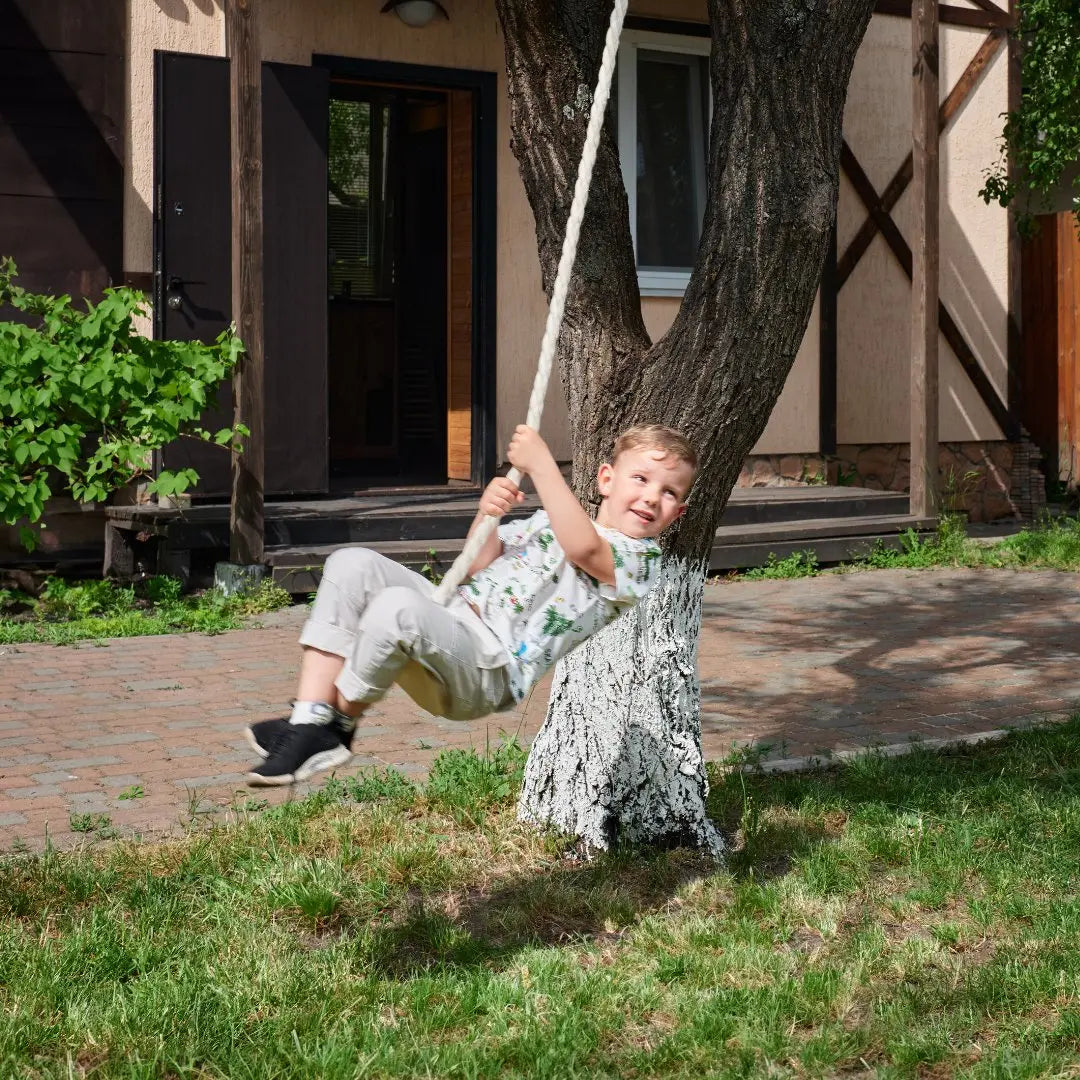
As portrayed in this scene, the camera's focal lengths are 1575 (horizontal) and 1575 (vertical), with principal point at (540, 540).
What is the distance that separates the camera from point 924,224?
1083 cm

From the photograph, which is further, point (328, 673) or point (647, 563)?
point (647, 563)

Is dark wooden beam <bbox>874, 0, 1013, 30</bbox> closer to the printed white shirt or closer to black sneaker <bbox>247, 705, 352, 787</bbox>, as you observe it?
the printed white shirt


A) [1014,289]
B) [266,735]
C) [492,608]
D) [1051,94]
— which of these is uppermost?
[1051,94]

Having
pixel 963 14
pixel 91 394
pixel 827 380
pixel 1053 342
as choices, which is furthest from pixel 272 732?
pixel 1053 342

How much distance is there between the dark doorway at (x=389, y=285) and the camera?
11180 mm

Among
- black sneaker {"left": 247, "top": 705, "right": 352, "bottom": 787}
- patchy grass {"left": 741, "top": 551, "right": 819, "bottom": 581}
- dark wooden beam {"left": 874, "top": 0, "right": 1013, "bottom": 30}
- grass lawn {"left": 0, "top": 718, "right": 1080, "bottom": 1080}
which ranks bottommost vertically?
grass lawn {"left": 0, "top": 718, "right": 1080, "bottom": 1080}

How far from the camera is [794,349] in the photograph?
460 cm

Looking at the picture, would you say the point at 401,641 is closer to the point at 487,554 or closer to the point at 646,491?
the point at 487,554

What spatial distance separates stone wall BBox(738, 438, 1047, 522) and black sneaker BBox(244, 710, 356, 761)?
31.6 feet

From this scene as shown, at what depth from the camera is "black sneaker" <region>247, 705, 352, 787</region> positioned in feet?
10.8

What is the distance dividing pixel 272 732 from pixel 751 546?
7.13 m

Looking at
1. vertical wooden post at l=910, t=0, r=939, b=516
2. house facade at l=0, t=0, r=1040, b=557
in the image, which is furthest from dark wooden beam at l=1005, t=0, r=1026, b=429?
vertical wooden post at l=910, t=0, r=939, b=516

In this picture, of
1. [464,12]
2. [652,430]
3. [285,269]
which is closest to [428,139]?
[464,12]

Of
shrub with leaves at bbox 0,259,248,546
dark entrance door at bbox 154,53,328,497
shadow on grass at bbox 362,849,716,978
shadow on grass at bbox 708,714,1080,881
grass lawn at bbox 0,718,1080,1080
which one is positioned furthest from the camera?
dark entrance door at bbox 154,53,328,497
